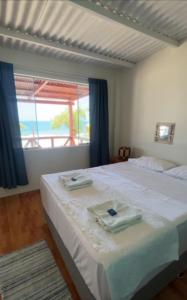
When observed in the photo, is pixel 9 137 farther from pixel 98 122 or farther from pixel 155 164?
pixel 155 164

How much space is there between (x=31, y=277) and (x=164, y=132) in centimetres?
293

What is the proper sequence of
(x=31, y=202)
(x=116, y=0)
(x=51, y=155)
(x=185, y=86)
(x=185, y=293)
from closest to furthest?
(x=185, y=293)
(x=116, y=0)
(x=185, y=86)
(x=31, y=202)
(x=51, y=155)

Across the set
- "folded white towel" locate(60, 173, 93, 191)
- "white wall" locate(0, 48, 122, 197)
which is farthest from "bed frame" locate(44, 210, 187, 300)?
"white wall" locate(0, 48, 122, 197)

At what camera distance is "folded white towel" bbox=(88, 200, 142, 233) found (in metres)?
1.18

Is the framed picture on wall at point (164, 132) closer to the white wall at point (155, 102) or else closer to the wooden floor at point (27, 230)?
the white wall at point (155, 102)

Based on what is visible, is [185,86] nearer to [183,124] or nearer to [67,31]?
[183,124]

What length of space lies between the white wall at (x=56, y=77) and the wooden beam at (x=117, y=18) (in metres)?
1.64

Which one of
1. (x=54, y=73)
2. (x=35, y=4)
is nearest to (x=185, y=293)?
(x=35, y=4)

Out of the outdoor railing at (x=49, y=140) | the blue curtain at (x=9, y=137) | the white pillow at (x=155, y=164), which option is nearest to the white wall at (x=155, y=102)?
the white pillow at (x=155, y=164)

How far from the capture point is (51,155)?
3557mm

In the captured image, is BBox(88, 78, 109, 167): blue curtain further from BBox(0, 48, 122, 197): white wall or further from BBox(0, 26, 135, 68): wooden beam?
BBox(0, 26, 135, 68): wooden beam

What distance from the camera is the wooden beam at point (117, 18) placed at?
1.76 m

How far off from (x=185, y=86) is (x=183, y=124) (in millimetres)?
627

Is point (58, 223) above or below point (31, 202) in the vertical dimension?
above
